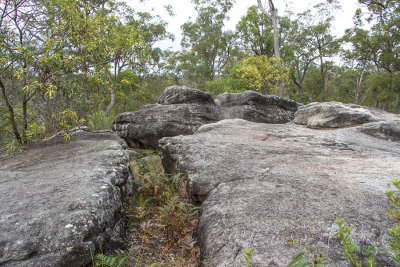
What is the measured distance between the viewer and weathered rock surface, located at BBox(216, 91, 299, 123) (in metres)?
9.57

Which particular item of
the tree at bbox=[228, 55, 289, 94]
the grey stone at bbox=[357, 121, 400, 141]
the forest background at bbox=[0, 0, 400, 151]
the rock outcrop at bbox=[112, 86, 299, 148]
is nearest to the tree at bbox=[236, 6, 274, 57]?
the forest background at bbox=[0, 0, 400, 151]

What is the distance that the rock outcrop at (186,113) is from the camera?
327 inches

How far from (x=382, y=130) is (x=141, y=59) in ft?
18.2

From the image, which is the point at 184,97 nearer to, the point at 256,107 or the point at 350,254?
the point at 256,107

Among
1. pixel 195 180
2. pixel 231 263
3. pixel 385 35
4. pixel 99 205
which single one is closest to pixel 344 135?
pixel 195 180

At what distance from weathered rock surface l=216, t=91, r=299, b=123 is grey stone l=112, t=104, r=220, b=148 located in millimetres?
1130

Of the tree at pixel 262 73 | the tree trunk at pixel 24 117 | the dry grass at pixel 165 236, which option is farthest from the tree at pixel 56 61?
the tree at pixel 262 73

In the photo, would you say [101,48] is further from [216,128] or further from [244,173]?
[244,173]

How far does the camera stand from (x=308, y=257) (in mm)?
1775

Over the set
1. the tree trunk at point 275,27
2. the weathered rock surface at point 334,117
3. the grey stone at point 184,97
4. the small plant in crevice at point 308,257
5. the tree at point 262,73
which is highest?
the tree trunk at point 275,27

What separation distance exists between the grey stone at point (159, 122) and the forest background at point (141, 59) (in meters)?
1.05

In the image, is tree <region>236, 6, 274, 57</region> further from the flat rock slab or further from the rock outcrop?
the flat rock slab

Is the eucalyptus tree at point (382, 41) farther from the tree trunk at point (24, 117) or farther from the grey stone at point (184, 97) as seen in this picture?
the tree trunk at point (24, 117)

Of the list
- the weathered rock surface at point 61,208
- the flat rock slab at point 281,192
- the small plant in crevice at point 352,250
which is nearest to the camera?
the small plant in crevice at point 352,250
